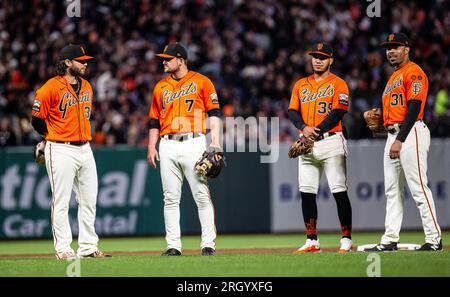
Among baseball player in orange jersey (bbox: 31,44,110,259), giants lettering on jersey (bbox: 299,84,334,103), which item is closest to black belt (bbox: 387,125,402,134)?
giants lettering on jersey (bbox: 299,84,334,103)

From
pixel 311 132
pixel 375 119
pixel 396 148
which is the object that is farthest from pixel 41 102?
pixel 396 148

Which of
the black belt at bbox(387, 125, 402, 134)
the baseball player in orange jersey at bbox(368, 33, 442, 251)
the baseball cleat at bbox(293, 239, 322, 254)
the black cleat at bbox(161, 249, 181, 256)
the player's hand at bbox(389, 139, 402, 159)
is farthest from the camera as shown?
the baseball cleat at bbox(293, 239, 322, 254)

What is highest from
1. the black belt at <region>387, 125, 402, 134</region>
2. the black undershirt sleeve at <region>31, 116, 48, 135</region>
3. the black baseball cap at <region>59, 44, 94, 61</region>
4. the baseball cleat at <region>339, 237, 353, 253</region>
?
the black baseball cap at <region>59, 44, 94, 61</region>

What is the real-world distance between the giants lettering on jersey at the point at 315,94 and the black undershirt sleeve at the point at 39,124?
9.23 feet

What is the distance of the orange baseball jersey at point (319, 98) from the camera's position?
9117mm

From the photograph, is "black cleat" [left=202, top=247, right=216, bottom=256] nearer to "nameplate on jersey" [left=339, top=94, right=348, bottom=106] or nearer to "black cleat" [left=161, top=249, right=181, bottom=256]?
"black cleat" [left=161, top=249, right=181, bottom=256]

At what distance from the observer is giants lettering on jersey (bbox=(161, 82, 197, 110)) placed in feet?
29.7

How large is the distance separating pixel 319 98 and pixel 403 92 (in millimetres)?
908

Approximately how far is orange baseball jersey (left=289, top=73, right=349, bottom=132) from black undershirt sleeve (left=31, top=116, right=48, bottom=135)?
2.71 m

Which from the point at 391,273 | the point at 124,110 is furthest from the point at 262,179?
the point at 391,273

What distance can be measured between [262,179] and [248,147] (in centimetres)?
61

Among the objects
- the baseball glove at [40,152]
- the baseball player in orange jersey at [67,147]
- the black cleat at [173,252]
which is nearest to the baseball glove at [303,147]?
the black cleat at [173,252]

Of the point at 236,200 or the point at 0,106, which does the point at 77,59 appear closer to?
the point at 236,200

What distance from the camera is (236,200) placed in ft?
47.2
